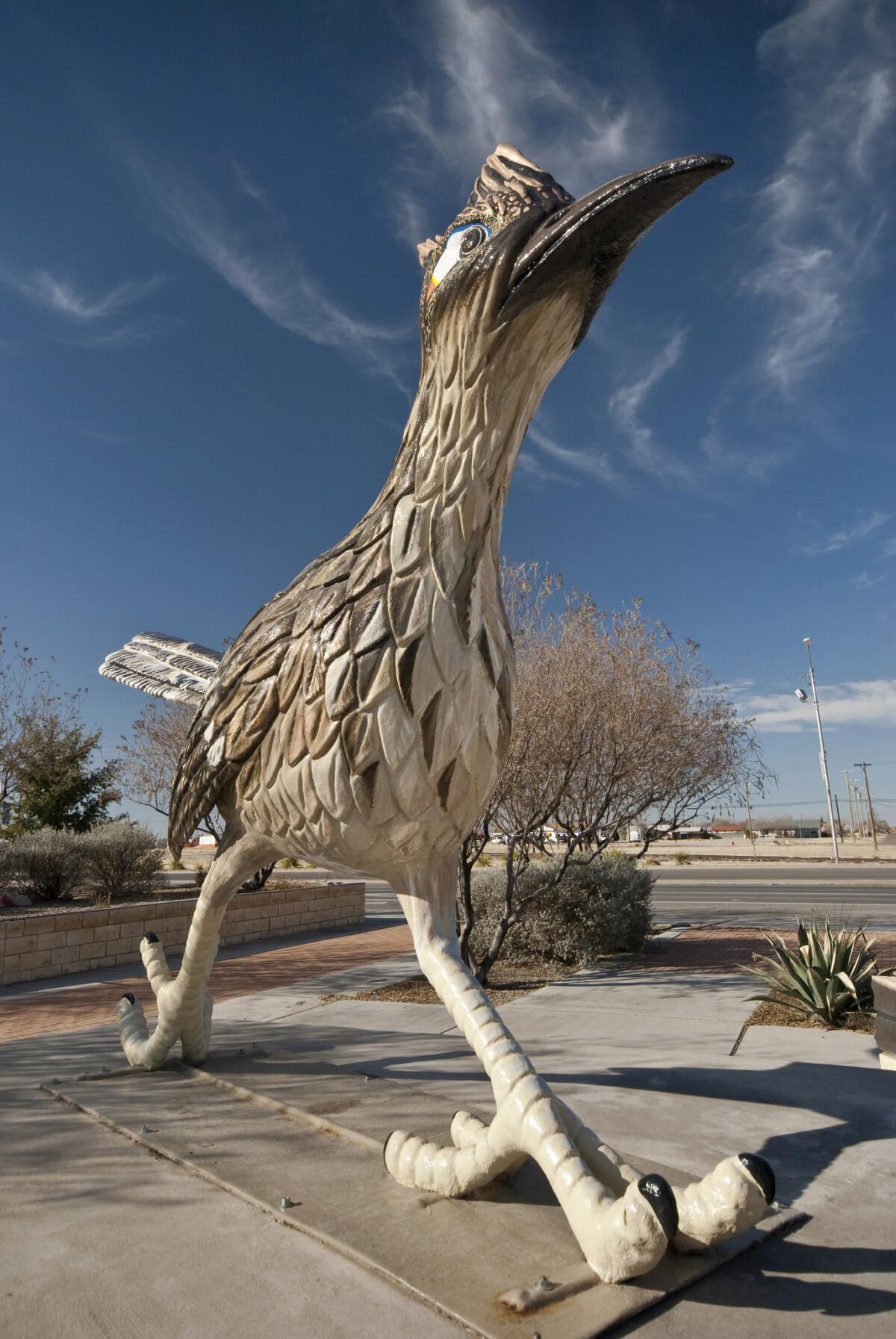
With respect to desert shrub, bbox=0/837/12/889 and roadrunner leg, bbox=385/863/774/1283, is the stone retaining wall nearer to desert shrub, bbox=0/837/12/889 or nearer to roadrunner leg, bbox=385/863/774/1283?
desert shrub, bbox=0/837/12/889

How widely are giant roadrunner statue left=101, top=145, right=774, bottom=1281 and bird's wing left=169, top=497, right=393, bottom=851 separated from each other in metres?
0.01

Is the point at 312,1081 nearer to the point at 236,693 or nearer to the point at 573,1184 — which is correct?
the point at 236,693

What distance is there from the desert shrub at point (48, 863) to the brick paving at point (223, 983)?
507 cm

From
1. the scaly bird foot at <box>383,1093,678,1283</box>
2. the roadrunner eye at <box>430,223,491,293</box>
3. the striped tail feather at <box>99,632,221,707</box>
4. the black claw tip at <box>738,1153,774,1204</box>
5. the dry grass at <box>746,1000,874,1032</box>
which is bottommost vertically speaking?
the dry grass at <box>746,1000,874,1032</box>

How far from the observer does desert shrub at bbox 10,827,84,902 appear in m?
14.1

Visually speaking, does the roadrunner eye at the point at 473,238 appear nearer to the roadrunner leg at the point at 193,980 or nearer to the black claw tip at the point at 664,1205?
the roadrunner leg at the point at 193,980

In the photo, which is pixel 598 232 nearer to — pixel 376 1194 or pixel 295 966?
pixel 376 1194

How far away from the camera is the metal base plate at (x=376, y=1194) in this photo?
6.59 ft

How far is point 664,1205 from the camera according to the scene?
1.86 m

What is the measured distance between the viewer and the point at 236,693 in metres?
3.38

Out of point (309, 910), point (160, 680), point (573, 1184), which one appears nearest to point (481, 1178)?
point (573, 1184)

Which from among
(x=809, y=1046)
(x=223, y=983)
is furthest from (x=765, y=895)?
(x=809, y=1046)

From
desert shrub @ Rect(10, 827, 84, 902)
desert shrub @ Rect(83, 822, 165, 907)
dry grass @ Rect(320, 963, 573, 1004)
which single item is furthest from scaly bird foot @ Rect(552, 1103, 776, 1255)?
desert shrub @ Rect(10, 827, 84, 902)

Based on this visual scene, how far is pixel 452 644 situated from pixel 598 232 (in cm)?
127
